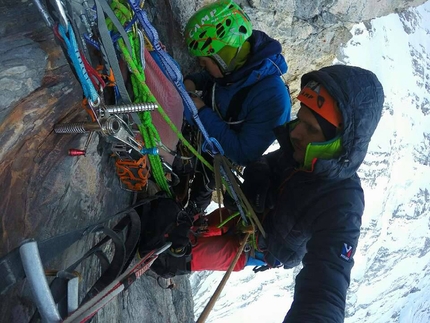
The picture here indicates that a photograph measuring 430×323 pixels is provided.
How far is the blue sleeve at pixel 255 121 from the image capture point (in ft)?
7.00

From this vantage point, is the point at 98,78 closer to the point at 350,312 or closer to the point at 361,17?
the point at 361,17

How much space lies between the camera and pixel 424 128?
15016mm

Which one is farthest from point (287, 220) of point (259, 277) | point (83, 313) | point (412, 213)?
point (412, 213)

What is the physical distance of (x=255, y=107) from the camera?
2168 millimetres

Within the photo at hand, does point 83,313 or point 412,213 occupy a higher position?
point 83,313

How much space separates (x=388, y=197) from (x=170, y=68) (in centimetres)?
1354

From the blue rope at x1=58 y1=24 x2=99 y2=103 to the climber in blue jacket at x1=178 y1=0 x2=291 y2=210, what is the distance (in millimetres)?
1075

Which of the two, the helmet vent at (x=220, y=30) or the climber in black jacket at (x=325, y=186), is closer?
the climber in black jacket at (x=325, y=186)

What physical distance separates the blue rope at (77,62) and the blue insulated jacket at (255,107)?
1075 mm

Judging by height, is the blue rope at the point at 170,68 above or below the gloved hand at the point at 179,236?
above

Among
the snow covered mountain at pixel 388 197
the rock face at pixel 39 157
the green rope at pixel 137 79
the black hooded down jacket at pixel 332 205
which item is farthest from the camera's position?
the snow covered mountain at pixel 388 197

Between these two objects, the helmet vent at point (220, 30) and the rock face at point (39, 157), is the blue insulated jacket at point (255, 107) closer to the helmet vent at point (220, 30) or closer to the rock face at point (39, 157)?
the helmet vent at point (220, 30)

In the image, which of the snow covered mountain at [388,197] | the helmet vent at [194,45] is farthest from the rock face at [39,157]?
the snow covered mountain at [388,197]

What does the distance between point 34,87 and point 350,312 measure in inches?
651
